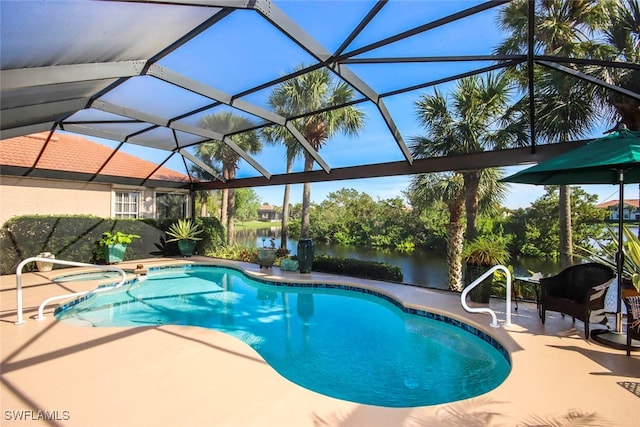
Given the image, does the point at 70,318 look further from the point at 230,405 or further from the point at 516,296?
the point at 516,296

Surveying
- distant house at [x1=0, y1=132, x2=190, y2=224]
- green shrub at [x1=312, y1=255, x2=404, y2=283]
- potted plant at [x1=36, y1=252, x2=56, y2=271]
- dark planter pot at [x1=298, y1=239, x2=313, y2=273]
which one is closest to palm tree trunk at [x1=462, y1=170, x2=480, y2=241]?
green shrub at [x1=312, y1=255, x2=404, y2=283]

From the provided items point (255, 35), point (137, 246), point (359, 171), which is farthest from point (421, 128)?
point (137, 246)

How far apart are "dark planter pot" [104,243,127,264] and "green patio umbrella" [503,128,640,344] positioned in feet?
39.6

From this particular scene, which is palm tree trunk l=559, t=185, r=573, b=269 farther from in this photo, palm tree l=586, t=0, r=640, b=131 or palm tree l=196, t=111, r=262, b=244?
palm tree l=196, t=111, r=262, b=244

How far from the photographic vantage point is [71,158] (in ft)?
39.4

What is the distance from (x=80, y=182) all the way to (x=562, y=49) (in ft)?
48.4

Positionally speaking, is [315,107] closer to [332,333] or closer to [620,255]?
[332,333]

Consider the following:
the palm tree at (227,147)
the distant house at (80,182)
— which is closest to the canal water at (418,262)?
the palm tree at (227,147)

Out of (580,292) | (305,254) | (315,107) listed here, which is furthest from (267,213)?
(580,292)

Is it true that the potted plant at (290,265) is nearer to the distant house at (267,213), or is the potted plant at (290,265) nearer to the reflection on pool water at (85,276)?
the reflection on pool water at (85,276)

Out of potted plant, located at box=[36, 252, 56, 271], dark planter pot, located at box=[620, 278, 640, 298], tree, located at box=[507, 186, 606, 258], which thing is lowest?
potted plant, located at box=[36, 252, 56, 271]

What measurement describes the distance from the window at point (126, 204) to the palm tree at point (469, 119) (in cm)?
1165

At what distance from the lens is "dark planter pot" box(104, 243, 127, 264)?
445 inches

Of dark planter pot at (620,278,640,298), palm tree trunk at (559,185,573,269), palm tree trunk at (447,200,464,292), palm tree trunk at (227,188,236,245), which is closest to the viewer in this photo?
dark planter pot at (620,278,640,298)
